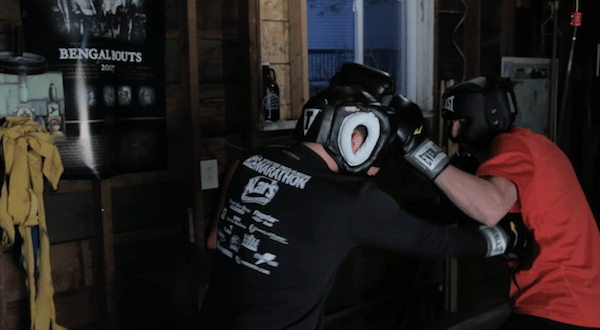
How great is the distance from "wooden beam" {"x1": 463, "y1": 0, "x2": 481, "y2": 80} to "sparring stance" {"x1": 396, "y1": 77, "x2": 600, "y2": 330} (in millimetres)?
2087

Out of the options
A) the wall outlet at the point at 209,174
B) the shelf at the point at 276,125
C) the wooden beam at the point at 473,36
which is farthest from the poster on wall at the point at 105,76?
the wooden beam at the point at 473,36

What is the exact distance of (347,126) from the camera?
171cm

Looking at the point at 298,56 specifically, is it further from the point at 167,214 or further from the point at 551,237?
the point at 551,237

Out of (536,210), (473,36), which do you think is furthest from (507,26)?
(536,210)

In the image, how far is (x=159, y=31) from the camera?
2.71 metres

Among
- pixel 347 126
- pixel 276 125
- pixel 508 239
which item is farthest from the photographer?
pixel 276 125

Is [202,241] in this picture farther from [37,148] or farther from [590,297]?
[590,297]

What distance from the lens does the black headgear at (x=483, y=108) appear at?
7.54 feet

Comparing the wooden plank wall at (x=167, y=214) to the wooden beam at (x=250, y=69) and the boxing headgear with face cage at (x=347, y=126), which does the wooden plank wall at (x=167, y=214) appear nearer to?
the wooden beam at (x=250, y=69)

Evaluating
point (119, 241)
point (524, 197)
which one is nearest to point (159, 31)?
point (119, 241)

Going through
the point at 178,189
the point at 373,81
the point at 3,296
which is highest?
the point at 373,81

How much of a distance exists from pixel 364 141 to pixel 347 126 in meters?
0.09

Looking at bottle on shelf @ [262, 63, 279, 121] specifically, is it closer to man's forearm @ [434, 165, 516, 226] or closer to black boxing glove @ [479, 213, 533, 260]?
man's forearm @ [434, 165, 516, 226]

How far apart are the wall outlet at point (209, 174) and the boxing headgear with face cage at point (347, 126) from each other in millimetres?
1237
